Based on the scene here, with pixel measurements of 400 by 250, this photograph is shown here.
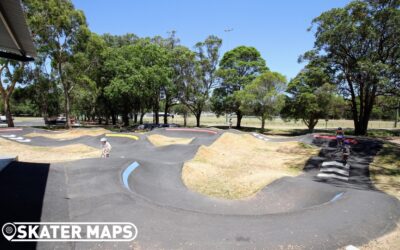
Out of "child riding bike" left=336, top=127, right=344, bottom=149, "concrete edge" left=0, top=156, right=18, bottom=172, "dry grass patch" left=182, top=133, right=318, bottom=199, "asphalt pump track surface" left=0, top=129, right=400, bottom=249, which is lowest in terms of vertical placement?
"dry grass patch" left=182, top=133, right=318, bottom=199

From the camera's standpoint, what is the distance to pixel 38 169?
32.0ft

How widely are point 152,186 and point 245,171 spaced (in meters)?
6.47

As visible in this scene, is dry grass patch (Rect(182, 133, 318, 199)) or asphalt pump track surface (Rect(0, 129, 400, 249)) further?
dry grass patch (Rect(182, 133, 318, 199))

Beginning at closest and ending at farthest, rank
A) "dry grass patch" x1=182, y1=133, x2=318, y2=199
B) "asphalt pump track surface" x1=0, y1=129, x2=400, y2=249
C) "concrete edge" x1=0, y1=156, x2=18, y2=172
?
"asphalt pump track surface" x1=0, y1=129, x2=400, y2=249
"concrete edge" x1=0, y1=156, x2=18, y2=172
"dry grass patch" x1=182, y1=133, x2=318, y2=199

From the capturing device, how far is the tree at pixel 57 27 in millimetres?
29656

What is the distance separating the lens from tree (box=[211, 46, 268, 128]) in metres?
41.5

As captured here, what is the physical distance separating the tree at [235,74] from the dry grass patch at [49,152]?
25487 millimetres

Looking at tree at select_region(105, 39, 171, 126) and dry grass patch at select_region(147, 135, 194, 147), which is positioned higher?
tree at select_region(105, 39, 171, 126)

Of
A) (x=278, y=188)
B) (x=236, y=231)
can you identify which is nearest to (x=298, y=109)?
(x=278, y=188)

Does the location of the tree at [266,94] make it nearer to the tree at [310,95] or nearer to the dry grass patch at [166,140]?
the tree at [310,95]

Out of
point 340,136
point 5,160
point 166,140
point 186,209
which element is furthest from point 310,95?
point 5,160

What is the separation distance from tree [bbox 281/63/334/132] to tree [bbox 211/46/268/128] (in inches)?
290

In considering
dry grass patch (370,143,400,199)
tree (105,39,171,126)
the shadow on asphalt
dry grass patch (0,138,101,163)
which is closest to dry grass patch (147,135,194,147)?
dry grass patch (0,138,101,163)

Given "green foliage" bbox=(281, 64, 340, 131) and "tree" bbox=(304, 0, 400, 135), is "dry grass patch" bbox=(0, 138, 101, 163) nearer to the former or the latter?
"tree" bbox=(304, 0, 400, 135)
